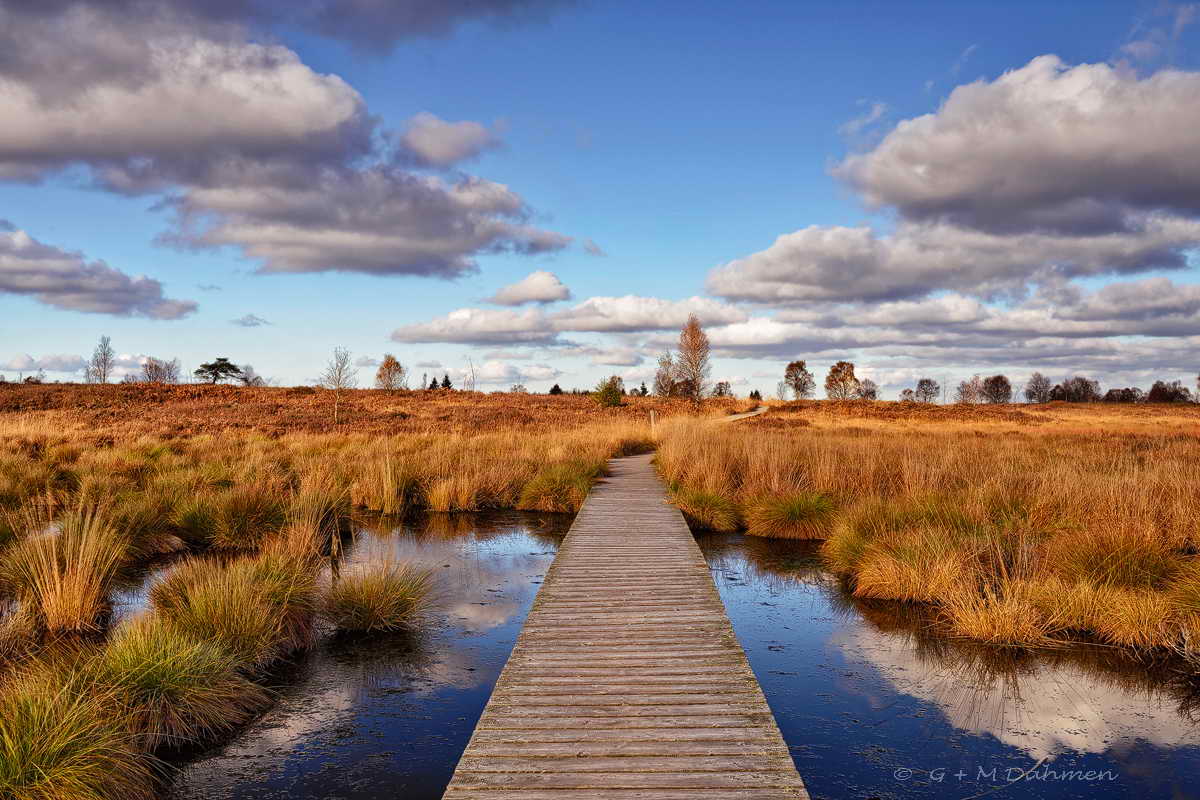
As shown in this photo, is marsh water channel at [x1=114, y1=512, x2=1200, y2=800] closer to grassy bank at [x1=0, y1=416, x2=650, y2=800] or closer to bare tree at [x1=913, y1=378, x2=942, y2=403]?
grassy bank at [x1=0, y1=416, x2=650, y2=800]

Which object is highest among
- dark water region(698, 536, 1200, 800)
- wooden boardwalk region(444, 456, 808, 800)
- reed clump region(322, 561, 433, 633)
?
wooden boardwalk region(444, 456, 808, 800)

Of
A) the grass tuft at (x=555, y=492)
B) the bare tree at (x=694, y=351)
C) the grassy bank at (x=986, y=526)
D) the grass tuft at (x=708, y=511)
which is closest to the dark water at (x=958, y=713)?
the grassy bank at (x=986, y=526)

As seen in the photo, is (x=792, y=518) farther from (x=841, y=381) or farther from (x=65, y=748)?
(x=841, y=381)


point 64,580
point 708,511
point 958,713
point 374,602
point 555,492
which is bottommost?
point 958,713

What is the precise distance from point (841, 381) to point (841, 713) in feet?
272

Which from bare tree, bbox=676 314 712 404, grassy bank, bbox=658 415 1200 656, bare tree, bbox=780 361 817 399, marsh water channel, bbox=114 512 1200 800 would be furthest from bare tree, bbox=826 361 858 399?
marsh water channel, bbox=114 512 1200 800

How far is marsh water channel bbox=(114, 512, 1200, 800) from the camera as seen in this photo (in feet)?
17.7

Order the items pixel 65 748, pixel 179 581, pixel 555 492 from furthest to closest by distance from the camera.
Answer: pixel 555 492 < pixel 179 581 < pixel 65 748

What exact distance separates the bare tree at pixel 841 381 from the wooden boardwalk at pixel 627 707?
80.4 metres

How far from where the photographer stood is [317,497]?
13.3 meters

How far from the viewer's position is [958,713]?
256 inches

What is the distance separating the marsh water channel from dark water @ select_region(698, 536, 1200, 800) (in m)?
0.02

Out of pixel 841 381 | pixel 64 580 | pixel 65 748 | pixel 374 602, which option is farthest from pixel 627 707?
pixel 841 381

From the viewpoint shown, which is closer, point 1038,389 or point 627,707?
point 627,707
